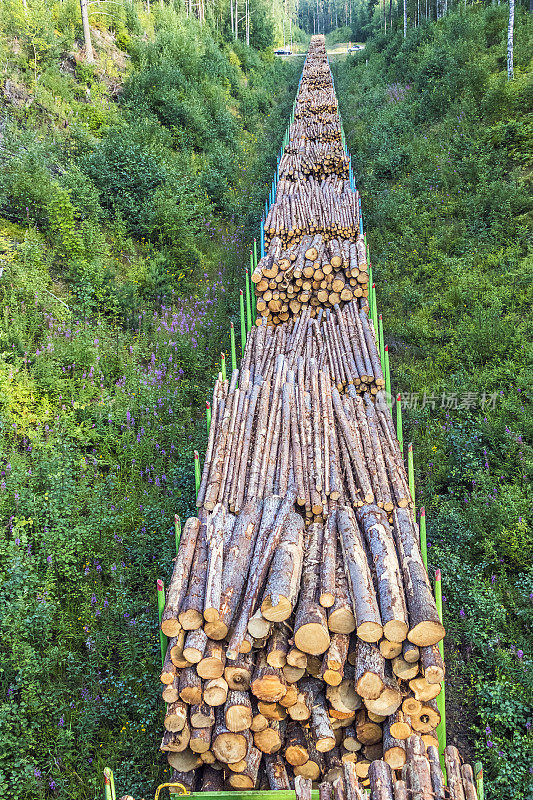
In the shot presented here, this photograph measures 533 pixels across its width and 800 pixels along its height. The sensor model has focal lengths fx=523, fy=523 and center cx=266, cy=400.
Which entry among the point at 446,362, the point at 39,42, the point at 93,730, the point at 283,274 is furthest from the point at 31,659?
the point at 39,42

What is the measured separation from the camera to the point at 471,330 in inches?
359

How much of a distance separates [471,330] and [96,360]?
6316 millimetres

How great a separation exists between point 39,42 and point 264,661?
14321 millimetres

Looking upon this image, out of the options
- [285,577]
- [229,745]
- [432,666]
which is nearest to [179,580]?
[285,577]

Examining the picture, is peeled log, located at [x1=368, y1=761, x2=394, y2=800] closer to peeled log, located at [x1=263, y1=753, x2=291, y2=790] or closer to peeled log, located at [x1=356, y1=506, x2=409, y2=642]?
peeled log, located at [x1=263, y1=753, x2=291, y2=790]

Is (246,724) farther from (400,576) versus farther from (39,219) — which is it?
(39,219)

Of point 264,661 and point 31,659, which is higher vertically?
point 264,661

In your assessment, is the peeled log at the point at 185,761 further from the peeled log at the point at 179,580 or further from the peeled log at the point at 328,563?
the peeled log at the point at 328,563

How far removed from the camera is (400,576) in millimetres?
4168

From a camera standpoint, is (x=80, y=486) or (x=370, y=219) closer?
(x=80, y=486)

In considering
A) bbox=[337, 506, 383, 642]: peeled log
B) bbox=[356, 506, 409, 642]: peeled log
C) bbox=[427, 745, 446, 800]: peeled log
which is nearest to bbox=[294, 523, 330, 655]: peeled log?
bbox=[337, 506, 383, 642]: peeled log

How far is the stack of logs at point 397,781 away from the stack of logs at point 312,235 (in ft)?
21.1

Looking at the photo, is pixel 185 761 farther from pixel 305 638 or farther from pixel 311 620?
pixel 311 620

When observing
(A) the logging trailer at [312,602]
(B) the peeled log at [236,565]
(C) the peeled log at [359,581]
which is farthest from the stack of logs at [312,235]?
(C) the peeled log at [359,581]
